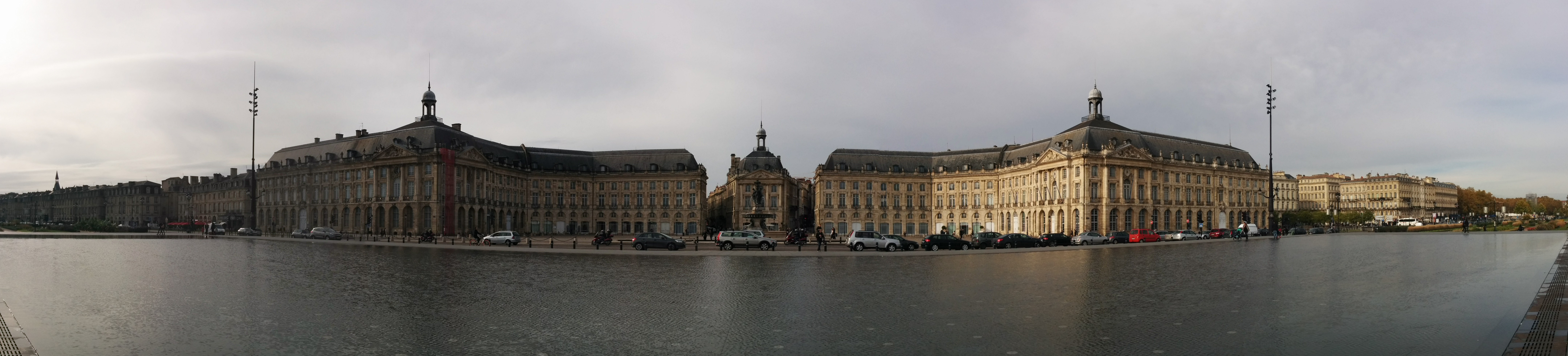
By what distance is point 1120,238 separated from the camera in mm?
62312

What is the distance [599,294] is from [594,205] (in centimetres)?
9607

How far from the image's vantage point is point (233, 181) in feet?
447

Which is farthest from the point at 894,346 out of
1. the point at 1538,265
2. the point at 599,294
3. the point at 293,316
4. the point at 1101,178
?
the point at 1101,178

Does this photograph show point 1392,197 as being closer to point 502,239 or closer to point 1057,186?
point 1057,186

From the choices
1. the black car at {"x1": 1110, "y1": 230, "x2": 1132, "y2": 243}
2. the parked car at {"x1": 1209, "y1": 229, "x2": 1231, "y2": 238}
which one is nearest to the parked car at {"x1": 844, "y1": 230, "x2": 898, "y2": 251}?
the black car at {"x1": 1110, "y1": 230, "x2": 1132, "y2": 243}

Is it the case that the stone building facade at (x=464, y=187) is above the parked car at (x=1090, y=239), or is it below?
above

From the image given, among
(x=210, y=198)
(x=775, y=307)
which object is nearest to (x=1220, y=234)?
(x=775, y=307)

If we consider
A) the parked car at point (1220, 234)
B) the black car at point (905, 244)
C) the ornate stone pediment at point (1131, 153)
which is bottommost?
the parked car at point (1220, 234)

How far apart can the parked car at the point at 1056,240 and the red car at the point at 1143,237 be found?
37.8ft

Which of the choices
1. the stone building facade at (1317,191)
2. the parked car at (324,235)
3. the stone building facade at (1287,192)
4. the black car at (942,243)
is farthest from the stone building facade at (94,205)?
the stone building facade at (1317,191)

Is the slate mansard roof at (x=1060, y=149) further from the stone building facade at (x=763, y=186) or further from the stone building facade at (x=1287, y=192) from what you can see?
the stone building facade at (x=1287, y=192)

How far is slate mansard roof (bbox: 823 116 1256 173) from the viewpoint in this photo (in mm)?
94188

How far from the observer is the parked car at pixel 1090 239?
190ft

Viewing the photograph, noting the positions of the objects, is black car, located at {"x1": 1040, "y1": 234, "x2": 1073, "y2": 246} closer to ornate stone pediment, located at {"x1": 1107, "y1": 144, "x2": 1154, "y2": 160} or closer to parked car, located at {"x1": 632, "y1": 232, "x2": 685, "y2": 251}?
parked car, located at {"x1": 632, "y1": 232, "x2": 685, "y2": 251}
